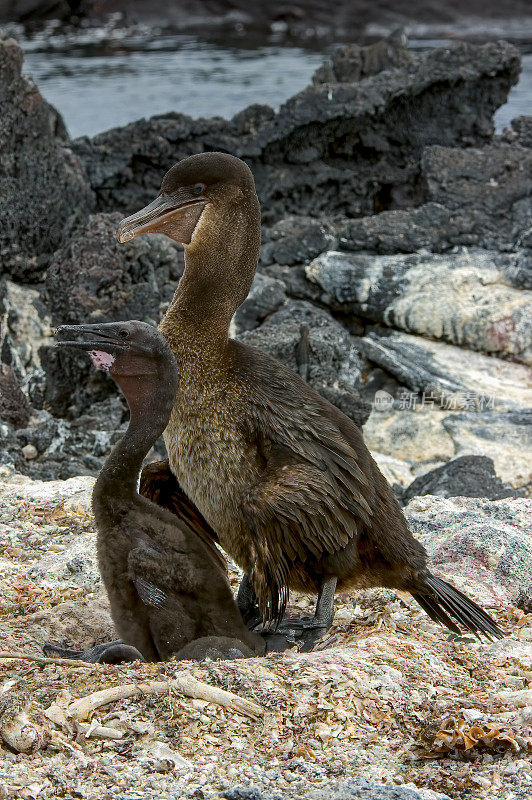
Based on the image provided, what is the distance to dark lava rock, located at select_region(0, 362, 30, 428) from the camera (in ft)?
29.9

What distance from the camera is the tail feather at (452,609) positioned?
5.15 metres

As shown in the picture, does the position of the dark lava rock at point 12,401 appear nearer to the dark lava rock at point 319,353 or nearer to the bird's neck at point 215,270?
the dark lava rock at point 319,353

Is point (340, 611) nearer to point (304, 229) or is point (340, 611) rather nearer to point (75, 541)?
point (75, 541)

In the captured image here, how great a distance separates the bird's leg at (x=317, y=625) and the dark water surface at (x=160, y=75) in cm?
1395

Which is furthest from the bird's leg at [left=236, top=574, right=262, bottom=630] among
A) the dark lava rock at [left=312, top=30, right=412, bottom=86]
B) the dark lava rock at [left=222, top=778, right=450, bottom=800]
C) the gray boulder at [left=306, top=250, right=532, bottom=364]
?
the dark lava rock at [left=312, top=30, right=412, bottom=86]

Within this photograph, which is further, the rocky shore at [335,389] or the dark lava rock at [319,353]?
the dark lava rock at [319,353]

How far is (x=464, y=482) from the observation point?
8258mm

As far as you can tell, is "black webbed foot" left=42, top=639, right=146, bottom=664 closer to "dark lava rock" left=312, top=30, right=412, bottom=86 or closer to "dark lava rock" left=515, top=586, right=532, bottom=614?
"dark lava rock" left=515, top=586, right=532, bottom=614

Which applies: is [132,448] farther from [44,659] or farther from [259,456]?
[44,659]

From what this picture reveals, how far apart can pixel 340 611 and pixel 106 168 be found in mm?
8260

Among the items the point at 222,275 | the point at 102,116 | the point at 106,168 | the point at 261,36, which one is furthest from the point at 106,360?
the point at 261,36

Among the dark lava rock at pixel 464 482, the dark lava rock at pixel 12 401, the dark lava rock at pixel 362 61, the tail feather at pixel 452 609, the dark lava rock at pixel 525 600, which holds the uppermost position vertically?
the dark lava rock at pixel 362 61

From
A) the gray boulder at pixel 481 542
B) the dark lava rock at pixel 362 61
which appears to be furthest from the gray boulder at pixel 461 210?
the gray boulder at pixel 481 542

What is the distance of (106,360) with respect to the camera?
495 cm
